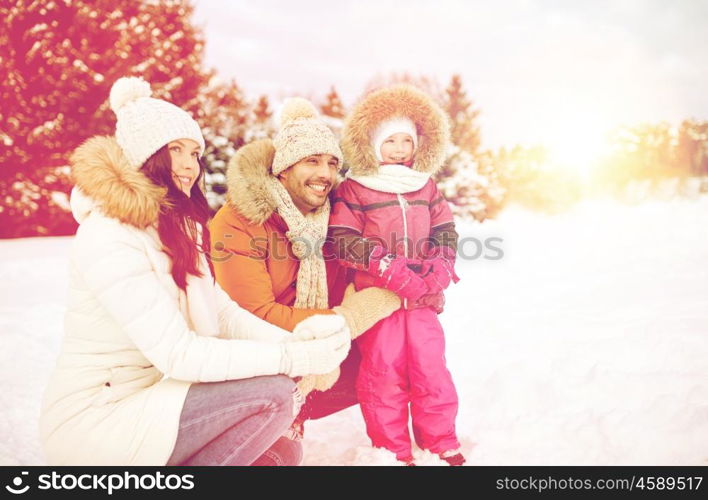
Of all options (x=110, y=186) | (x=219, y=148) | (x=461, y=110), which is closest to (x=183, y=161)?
(x=110, y=186)

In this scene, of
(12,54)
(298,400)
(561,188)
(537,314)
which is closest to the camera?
(298,400)

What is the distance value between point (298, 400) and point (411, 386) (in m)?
0.78

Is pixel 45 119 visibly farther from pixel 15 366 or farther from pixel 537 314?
pixel 537 314

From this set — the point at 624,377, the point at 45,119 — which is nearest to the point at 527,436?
the point at 624,377

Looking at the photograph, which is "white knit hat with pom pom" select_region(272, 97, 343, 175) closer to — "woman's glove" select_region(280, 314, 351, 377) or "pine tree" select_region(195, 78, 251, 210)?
"woman's glove" select_region(280, 314, 351, 377)

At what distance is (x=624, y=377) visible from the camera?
277 cm

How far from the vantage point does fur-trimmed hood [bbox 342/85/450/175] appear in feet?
8.39

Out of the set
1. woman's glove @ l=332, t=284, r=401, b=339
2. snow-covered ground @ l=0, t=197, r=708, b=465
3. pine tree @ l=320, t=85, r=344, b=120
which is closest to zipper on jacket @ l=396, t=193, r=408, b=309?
woman's glove @ l=332, t=284, r=401, b=339

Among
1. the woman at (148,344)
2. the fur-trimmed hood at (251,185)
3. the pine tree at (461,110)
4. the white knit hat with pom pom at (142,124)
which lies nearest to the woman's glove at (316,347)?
the woman at (148,344)

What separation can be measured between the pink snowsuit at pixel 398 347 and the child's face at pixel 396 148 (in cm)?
21

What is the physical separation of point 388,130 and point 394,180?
278 mm

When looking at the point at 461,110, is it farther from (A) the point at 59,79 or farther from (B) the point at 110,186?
(B) the point at 110,186

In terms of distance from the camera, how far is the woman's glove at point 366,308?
2.21 metres

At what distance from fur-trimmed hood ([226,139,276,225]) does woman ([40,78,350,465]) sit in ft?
1.46
